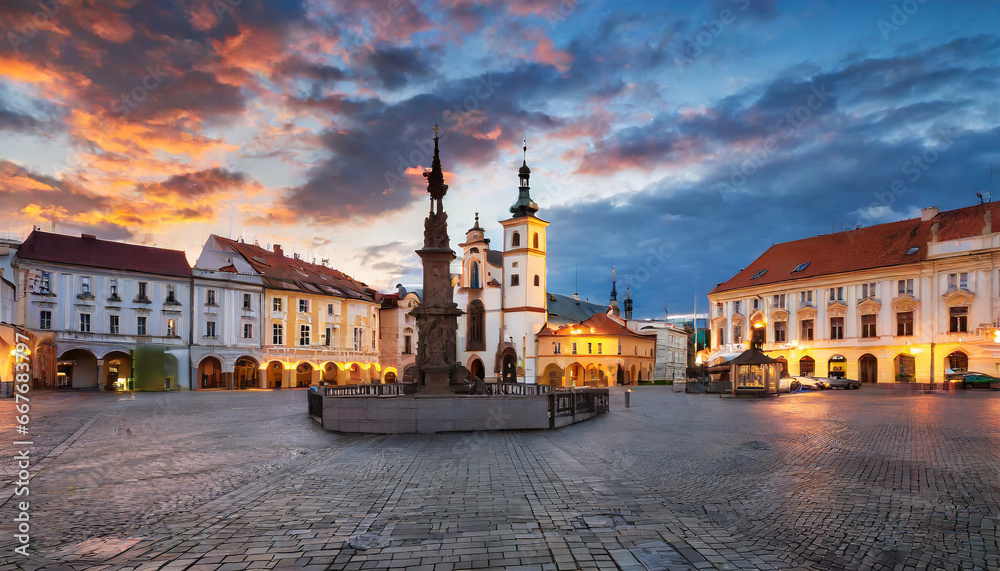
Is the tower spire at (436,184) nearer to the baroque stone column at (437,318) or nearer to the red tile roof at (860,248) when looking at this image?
the baroque stone column at (437,318)

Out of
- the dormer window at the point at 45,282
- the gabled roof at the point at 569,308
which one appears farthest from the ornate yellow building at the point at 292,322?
the gabled roof at the point at 569,308

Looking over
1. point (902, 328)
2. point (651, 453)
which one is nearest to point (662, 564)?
point (651, 453)

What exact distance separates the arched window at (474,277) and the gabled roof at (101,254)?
3236 centimetres

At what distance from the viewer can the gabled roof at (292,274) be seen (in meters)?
58.5

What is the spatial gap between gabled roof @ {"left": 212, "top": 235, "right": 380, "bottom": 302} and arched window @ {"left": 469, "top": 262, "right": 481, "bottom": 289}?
37.1 feet

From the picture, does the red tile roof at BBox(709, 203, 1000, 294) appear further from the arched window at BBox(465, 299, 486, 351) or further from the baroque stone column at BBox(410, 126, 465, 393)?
the baroque stone column at BBox(410, 126, 465, 393)

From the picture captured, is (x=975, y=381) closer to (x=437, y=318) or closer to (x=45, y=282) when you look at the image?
(x=437, y=318)

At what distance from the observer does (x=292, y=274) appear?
62.8 metres

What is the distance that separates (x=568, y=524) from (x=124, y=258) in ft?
170

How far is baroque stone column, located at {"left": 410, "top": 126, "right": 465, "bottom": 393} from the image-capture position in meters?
22.4

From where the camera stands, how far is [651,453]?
40.9 feet

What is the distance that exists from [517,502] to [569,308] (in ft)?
291

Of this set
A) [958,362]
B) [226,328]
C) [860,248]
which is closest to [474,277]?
[226,328]

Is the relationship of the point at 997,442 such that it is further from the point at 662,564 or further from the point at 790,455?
the point at 662,564
